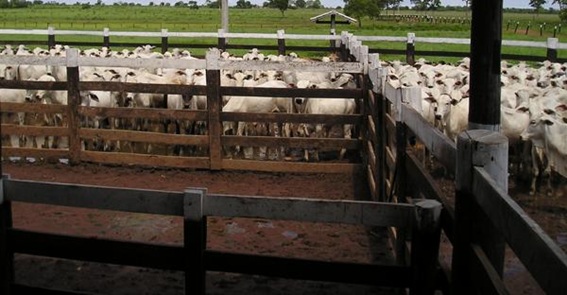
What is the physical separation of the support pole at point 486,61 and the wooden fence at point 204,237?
54cm

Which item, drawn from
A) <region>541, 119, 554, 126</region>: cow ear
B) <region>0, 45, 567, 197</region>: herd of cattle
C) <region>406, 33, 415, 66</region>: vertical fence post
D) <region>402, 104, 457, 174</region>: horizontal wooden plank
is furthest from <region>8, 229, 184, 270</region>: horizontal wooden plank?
<region>406, 33, 415, 66</region>: vertical fence post

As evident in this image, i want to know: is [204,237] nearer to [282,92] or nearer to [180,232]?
[180,232]

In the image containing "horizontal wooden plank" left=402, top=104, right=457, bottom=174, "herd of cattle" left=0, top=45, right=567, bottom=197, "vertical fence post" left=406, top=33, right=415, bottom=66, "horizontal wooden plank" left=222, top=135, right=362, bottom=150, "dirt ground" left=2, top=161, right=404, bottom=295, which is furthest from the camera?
"vertical fence post" left=406, top=33, right=415, bottom=66

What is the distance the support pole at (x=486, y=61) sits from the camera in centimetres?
334

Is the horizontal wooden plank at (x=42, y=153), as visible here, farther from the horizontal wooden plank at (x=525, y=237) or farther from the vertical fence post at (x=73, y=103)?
the horizontal wooden plank at (x=525, y=237)

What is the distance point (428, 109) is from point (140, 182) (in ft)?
17.2

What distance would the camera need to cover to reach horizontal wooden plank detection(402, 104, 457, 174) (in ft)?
12.5

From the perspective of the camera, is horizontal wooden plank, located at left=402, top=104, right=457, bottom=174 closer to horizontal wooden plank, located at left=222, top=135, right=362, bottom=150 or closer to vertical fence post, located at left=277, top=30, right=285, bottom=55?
horizontal wooden plank, located at left=222, top=135, right=362, bottom=150

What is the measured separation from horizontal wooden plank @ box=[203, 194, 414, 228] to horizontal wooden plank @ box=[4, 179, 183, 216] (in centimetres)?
25

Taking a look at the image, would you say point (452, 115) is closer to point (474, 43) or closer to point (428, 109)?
point (428, 109)

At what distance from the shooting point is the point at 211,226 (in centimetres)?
787

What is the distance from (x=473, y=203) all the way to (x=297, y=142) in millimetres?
7229

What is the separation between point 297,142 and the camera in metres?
10.4

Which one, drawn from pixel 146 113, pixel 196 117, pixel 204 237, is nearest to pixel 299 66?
pixel 196 117
